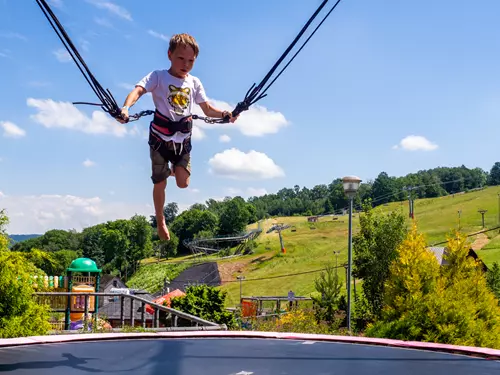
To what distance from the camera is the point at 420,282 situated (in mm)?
8008

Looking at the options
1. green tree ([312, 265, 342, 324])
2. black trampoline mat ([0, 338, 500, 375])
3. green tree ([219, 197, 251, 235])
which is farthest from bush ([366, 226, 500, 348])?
green tree ([219, 197, 251, 235])

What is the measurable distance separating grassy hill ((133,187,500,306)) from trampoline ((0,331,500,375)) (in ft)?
117

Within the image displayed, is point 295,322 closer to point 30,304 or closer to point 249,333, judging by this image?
point 249,333

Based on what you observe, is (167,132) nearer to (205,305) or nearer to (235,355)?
(235,355)

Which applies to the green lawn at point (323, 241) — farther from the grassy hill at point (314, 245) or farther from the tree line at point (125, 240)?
the tree line at point (125, 240)

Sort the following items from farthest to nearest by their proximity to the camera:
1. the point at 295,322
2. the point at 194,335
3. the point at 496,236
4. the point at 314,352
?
the point at 496,236
the point at 295,322
the point at 194,335
the point at 314,352

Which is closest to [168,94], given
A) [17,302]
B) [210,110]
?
[210,110]

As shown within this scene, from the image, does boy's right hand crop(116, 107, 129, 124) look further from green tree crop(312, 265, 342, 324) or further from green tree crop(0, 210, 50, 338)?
green tree crop(312, 265, 342, 324)

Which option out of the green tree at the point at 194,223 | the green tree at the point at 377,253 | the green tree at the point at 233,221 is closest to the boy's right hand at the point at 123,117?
the green tree at the point at 377,253

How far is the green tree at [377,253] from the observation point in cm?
1327

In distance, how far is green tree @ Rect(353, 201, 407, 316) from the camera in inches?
522

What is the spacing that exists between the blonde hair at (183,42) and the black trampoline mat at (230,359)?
8.53 ft

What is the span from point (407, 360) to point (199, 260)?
216 ft

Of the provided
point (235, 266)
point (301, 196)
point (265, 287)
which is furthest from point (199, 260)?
point (301, 196)
